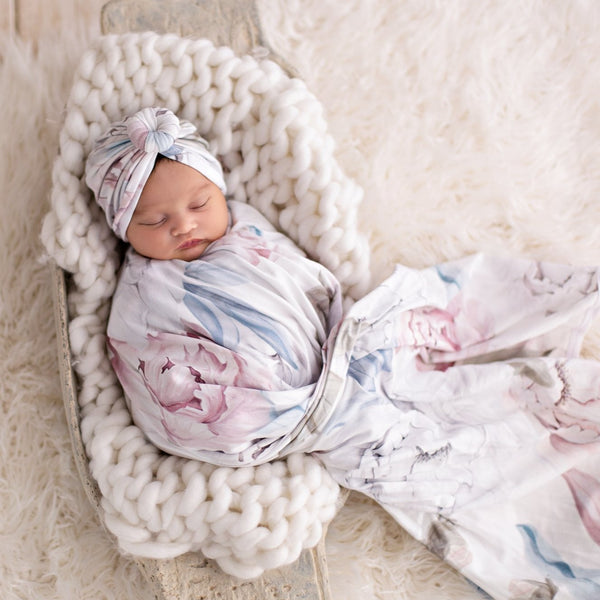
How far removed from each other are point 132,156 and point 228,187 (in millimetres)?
217

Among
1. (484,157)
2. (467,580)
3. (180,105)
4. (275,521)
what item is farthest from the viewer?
(484,157)

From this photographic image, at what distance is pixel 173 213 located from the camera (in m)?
1.16

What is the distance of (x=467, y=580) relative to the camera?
118 centimetres

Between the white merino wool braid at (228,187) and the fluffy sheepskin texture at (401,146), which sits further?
the fluffy sheepskin texture at (401,146)

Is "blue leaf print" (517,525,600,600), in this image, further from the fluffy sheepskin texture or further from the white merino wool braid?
the white merino wool braid

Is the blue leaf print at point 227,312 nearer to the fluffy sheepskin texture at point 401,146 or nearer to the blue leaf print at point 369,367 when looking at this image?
the blue leaf print at point 369,367

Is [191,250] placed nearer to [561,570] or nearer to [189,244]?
[189,244]

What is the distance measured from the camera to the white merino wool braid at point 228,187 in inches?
43.0

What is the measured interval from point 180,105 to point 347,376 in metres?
0.58

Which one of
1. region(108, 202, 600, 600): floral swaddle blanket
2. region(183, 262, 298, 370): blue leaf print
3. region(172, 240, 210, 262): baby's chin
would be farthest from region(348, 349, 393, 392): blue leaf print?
region(172, 240, 210, 262): baby's chin

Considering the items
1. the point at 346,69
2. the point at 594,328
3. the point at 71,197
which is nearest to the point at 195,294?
the point at 71,197

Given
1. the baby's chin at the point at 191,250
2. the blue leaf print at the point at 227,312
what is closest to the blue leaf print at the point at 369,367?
the blue leaf print at the point at 227,312

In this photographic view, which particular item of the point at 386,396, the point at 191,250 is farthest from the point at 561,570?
the point at 191,250

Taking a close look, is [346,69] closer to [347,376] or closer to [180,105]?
[180,105]
